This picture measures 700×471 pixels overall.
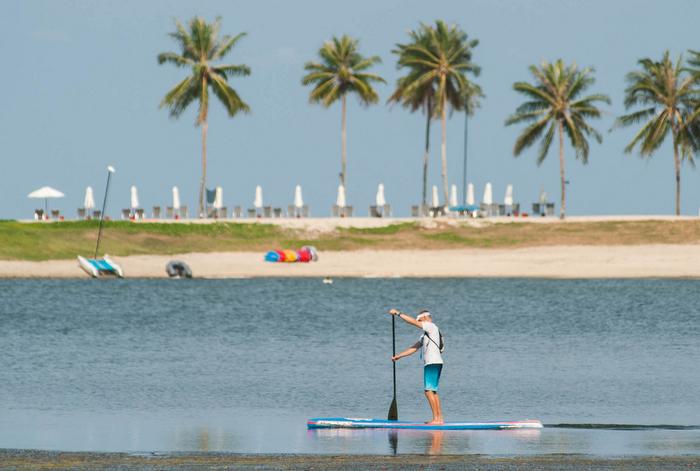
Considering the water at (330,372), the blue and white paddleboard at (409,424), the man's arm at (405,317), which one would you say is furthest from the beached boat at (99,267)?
the man's arm at (405,317)

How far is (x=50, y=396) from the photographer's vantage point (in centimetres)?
2775

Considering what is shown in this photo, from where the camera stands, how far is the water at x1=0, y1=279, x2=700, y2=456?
21.7 m

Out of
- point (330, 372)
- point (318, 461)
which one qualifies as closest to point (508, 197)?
point (330, 372)

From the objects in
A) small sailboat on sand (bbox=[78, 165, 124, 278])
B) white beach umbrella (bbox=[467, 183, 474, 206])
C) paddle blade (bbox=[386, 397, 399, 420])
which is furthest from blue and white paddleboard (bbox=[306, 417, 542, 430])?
white beach umbrella (bbox=[467, 183, 474, 206])

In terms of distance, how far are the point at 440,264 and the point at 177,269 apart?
51.5 ft

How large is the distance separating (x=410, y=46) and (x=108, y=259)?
1307 inches

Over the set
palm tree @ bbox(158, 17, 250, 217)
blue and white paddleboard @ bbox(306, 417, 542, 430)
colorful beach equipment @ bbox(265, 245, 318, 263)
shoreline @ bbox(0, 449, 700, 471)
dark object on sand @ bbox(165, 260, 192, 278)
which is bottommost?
blue and white paddleboard @ bbox(306, 417, 542, 430)

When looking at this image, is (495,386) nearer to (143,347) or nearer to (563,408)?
(563,408)

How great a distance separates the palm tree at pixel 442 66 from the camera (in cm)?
10100

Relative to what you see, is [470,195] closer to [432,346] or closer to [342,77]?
[342,77]

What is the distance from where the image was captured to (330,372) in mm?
33125

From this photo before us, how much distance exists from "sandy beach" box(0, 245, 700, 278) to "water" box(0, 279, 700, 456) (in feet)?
46.3

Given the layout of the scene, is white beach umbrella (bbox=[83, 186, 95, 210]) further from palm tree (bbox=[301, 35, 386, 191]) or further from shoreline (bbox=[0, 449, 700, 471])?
shoreline (bbox=[0, 449, 700, 471])

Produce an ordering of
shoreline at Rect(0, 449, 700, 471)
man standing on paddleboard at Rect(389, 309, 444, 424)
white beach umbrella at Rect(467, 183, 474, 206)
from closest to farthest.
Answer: shoreline at Rect(0, 449, 700, 471) < man standing on paddleboard at Rect(389, 309, 444, 424) < white beach umbrella at Rect(467, 183, 474, 206)
